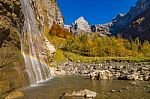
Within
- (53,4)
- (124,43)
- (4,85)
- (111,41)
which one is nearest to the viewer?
(4,85)

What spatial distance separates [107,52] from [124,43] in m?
28.3

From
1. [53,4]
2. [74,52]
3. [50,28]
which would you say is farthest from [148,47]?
[53,4]

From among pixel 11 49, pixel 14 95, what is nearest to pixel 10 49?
pixel 11 49

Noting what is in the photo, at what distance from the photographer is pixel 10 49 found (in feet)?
88.5

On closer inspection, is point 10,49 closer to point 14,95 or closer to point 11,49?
point 11,49

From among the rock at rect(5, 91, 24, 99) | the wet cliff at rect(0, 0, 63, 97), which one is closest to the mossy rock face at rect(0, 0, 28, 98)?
the wet cliff at rect(0, 0, 63, 97)

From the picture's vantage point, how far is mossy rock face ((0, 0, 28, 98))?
81.4ft

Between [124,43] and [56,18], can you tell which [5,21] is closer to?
[124,43]

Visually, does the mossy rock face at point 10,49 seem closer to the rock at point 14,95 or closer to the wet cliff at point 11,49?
the wet cliff at point 11,49

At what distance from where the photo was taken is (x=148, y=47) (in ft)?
416

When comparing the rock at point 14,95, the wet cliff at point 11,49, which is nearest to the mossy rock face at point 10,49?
the wet cliff at point 11,49

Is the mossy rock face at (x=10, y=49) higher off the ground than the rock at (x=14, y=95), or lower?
higher

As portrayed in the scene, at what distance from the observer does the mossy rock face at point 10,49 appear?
81.4 ft

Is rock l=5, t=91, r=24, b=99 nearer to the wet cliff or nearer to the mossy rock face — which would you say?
the mossy rock face
